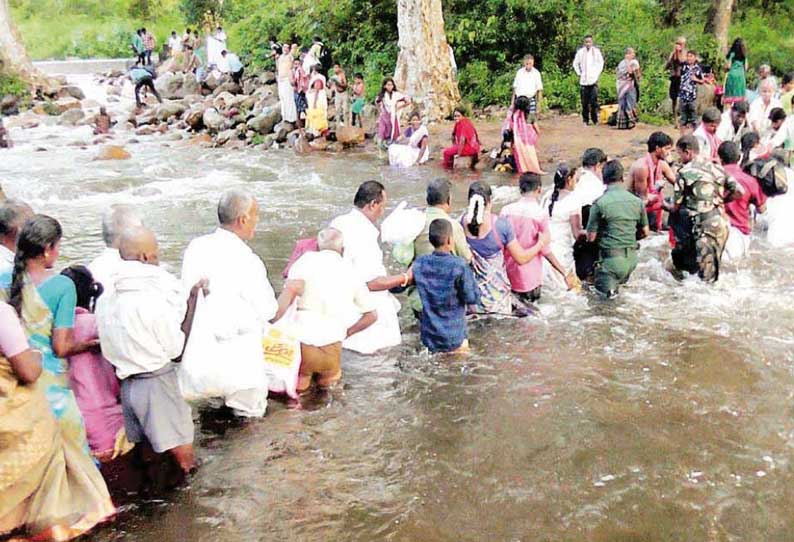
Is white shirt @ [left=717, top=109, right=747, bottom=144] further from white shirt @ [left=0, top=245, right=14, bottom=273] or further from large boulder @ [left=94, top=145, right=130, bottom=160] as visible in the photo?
large boulder @ [left=94, top=145, right=130, bottom=160]

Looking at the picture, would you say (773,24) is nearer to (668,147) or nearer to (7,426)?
(668,147)

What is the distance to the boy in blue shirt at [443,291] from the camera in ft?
17.5

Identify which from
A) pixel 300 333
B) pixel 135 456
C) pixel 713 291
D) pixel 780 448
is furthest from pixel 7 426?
pixel 713 291

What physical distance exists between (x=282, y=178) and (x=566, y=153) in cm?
501

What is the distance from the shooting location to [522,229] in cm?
636

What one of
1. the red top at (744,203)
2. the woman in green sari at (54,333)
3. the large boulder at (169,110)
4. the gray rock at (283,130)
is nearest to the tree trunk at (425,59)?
the gray rock at (283,130)

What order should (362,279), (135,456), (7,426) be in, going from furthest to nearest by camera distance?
(362,279) < (135,456) < (7,426)

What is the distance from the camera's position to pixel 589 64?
556 inches

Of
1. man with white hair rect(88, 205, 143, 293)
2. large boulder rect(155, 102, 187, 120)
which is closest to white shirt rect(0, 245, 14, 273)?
man with white hair rect(88, 205, 143, 293)

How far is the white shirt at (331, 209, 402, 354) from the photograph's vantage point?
541cm

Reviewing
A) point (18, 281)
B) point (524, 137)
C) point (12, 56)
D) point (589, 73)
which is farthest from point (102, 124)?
point (18, 281)

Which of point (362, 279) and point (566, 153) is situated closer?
point (362, 279)

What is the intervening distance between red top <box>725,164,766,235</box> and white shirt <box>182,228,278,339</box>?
499cm

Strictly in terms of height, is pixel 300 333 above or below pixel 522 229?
below
